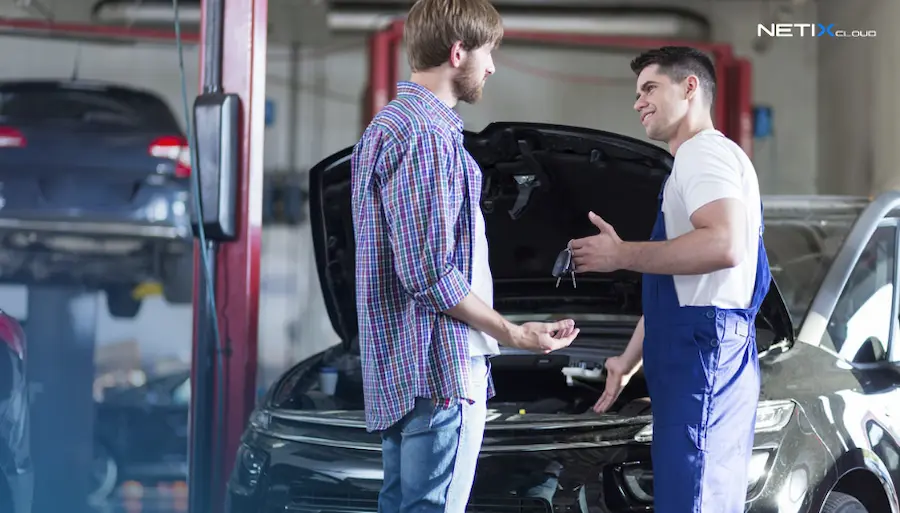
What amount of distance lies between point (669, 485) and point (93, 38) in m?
5.62

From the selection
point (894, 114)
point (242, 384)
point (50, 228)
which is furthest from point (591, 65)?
point (242, 384)

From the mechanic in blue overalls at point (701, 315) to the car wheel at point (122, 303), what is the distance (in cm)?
344

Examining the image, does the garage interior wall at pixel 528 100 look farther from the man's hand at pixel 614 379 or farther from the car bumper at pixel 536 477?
the man's hand at pixel 614 379

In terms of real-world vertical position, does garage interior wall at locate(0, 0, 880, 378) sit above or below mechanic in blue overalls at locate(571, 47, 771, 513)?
above

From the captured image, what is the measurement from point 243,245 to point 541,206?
0.94 meters

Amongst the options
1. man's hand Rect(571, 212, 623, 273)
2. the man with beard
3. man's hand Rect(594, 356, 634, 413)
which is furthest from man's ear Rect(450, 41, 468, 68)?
man's hand Rect(594, 356, 634, 413)

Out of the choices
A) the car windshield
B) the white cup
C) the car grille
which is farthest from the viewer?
the car windshield

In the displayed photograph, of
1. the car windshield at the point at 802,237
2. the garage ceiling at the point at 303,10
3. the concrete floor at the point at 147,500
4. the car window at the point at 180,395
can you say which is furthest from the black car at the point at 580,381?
the garage ceiling at the point at 303,10

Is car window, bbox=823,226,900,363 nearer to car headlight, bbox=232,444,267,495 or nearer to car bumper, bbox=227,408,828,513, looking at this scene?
car bumper, bbox=227,408,828,513

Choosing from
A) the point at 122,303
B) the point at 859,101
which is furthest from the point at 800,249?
the point at 122,303

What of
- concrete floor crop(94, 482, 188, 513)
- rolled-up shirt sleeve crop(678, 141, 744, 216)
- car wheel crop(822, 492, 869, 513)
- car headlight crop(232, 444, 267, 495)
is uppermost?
rolled-up shirt sleeve crop(678, 141, 744, 216)

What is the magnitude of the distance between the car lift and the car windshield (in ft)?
5.68

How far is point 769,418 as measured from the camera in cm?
217

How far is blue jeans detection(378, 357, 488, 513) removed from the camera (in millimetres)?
1546
